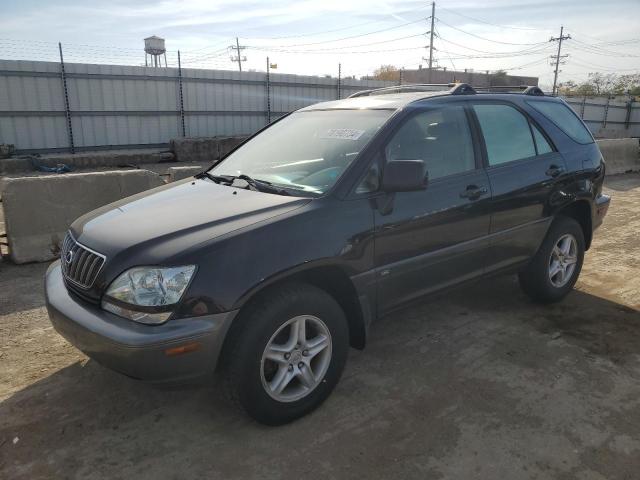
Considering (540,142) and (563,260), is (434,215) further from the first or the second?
(563,260)

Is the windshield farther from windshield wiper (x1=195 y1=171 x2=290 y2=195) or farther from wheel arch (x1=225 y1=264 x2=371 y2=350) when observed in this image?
wheel arch (x1=225 y1=264 x2=371 y2=350)

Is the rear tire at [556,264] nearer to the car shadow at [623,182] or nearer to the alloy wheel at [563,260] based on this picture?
the alloy wheel at [563,260]

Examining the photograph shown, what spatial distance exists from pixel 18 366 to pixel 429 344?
293 centimetres

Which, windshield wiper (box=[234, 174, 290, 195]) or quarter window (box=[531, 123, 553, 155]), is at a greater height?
quarter window (box=[531, 123, 553, 155])

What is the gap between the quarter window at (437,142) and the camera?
130 inches

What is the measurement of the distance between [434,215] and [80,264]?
2.18 metres

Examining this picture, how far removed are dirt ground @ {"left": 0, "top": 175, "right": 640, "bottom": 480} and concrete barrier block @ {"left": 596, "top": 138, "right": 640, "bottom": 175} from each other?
9.84 m

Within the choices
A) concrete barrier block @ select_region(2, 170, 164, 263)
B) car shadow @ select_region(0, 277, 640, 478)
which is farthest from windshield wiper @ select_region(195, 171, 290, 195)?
concrete barrier block @ select_region(2, 170, 164, 263)

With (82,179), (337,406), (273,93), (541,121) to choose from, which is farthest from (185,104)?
(337,406)

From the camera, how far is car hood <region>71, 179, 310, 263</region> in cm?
255

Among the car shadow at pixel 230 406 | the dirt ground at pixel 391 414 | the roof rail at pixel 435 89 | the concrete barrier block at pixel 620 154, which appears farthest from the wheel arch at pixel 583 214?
the concrete barrier block at pixel 620 154

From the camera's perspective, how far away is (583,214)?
470 centimetres

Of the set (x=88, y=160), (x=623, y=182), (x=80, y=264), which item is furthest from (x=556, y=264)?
(x=88, y=160)

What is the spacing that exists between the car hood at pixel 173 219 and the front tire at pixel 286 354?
0.45 m
